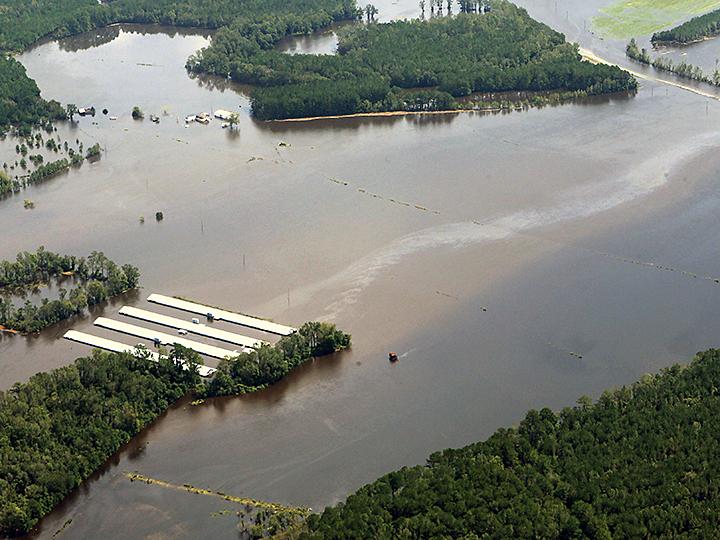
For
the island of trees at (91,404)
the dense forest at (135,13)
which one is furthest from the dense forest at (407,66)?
the island of trees at (91,404)

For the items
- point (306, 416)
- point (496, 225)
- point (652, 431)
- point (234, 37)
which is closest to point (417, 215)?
point (496, 225)

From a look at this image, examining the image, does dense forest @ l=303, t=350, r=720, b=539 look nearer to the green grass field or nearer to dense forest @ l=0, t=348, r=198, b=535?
dense forest @ l=0, t=348, r=198, b=535

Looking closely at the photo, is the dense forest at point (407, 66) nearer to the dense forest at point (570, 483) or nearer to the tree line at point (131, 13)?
the tree line at point (131, 13)

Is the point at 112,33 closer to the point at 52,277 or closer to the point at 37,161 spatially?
the point at 37,161

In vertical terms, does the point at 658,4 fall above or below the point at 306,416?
above

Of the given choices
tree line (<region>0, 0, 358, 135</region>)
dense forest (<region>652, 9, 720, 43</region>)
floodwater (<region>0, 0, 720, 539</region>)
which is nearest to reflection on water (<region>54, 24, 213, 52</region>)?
tree line (<region>0, 0, 358, 135</region>)

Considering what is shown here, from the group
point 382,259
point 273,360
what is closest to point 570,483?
point 273,360

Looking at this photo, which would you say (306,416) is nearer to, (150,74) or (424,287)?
(424,287)
